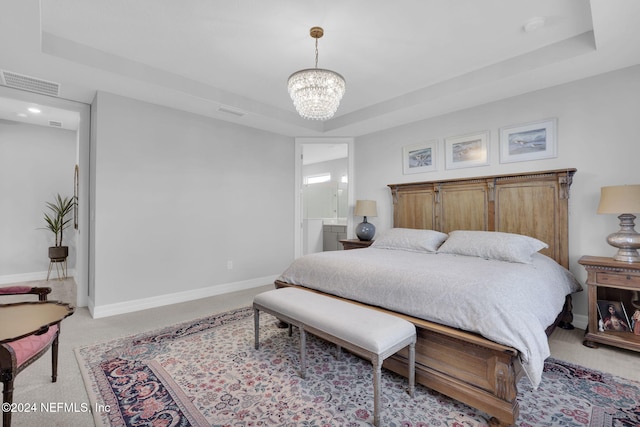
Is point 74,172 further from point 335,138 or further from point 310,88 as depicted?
point 310,88

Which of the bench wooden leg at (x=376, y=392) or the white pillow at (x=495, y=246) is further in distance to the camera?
the white pillow at (x=495, y=246)

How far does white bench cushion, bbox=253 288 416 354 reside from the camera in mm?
1688

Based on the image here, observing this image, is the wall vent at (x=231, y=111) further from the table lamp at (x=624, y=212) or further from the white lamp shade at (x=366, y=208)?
the table lamp at (x=624, y=212)

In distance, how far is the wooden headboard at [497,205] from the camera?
9.98 feet

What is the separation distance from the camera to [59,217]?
504 centimetres

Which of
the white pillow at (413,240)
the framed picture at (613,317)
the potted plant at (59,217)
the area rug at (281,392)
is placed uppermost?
the potted plant at (59,217)

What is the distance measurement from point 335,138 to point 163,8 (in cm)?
321

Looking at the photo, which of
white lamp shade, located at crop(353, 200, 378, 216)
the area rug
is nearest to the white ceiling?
white lamp shade, located at crop(353, 200, 378, 216)

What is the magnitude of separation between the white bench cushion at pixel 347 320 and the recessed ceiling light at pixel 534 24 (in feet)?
8.17

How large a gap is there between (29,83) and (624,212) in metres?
5.54

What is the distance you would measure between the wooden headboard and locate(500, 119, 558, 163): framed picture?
0.79 feet

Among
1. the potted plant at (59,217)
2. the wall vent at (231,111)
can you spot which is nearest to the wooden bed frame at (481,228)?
the wall vent at (231,111)

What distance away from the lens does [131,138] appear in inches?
137

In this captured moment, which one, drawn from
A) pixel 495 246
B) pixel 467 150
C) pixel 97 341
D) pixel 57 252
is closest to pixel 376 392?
pixel 495 246
